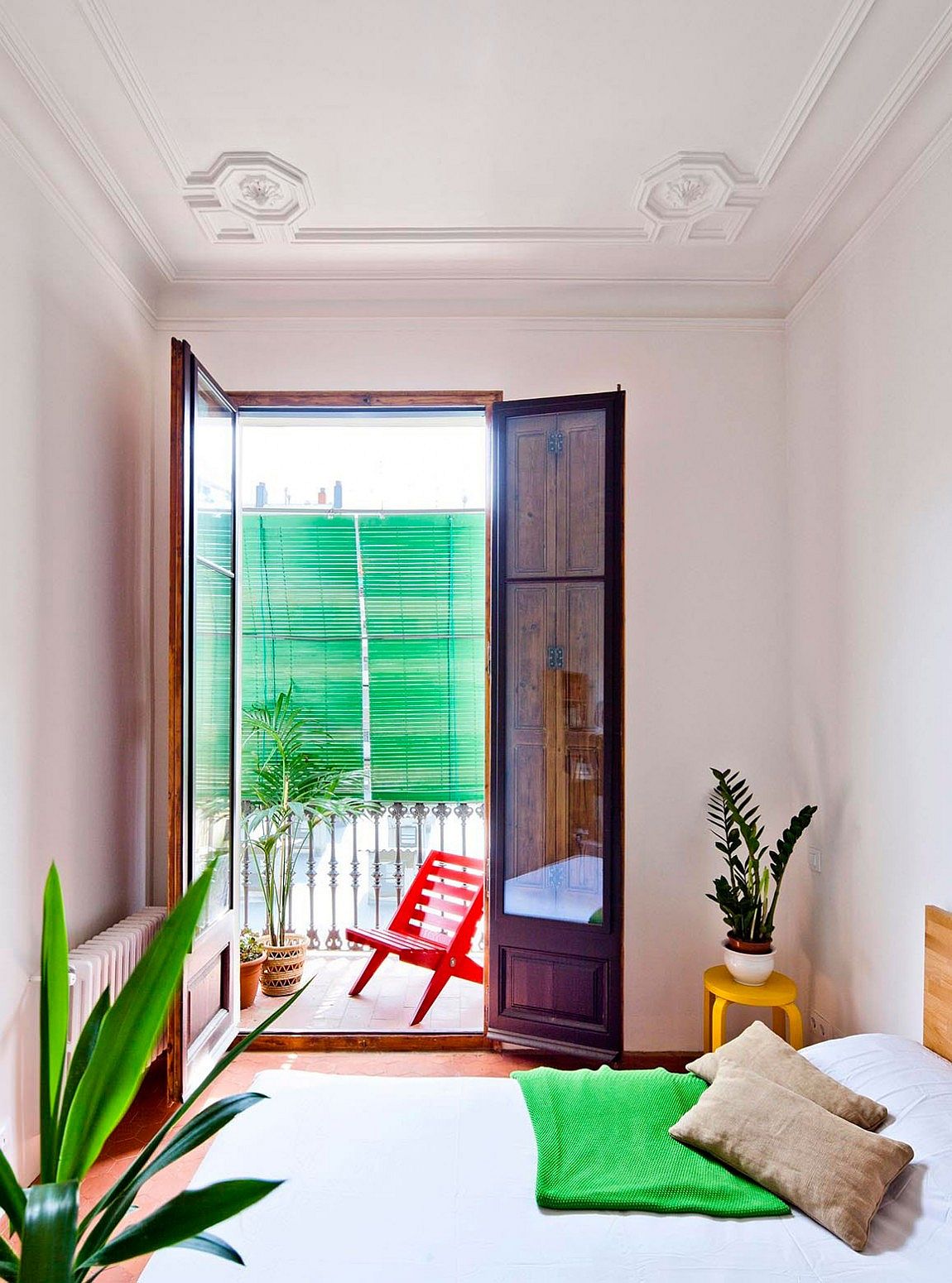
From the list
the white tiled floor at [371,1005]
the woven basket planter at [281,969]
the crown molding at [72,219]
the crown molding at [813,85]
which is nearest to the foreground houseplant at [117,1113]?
the crown molding at [72,219]

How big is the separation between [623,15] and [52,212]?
5.56 ft

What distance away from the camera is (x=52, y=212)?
2486 mm

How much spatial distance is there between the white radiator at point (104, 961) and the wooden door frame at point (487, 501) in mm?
655

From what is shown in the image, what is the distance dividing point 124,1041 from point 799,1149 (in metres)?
1.44

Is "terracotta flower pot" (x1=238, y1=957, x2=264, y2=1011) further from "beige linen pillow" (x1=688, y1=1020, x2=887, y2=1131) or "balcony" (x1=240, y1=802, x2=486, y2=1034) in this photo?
"beige linen pillow" (x1=688, y1=1020, x2=887, y2=1131)

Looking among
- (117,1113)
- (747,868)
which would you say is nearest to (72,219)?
(117,1113)

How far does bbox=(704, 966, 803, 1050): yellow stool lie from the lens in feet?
9.27

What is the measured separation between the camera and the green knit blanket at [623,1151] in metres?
1.63

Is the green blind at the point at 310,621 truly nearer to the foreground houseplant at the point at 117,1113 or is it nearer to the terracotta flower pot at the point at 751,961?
the terracotta flower pot at the point at 751,961

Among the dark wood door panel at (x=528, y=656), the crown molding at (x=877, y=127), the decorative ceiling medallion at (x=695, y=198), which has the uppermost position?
the decorative ceiling medallion at (x=695, y=198)

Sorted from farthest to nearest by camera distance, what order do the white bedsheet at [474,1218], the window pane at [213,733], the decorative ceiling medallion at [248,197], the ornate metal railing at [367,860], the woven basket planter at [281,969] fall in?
1. the ornate metal railing at [367,860]
2. the woven basket planter at [281,969]
3. the window pane at [213,733]
4. the decorative ceiling medallion at [248,197]
5. the white bedsheet at [474,1218]

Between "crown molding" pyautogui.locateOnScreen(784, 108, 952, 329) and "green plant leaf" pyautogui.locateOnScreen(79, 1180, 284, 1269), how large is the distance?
271cm

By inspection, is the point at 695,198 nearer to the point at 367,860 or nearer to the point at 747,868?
the point at 747,868

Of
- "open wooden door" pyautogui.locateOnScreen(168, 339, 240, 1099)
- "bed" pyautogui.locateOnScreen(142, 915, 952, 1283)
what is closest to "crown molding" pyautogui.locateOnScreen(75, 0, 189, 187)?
"open wooden door" pyautogui.locateOnScreen(168, 339, 240, 1099)
